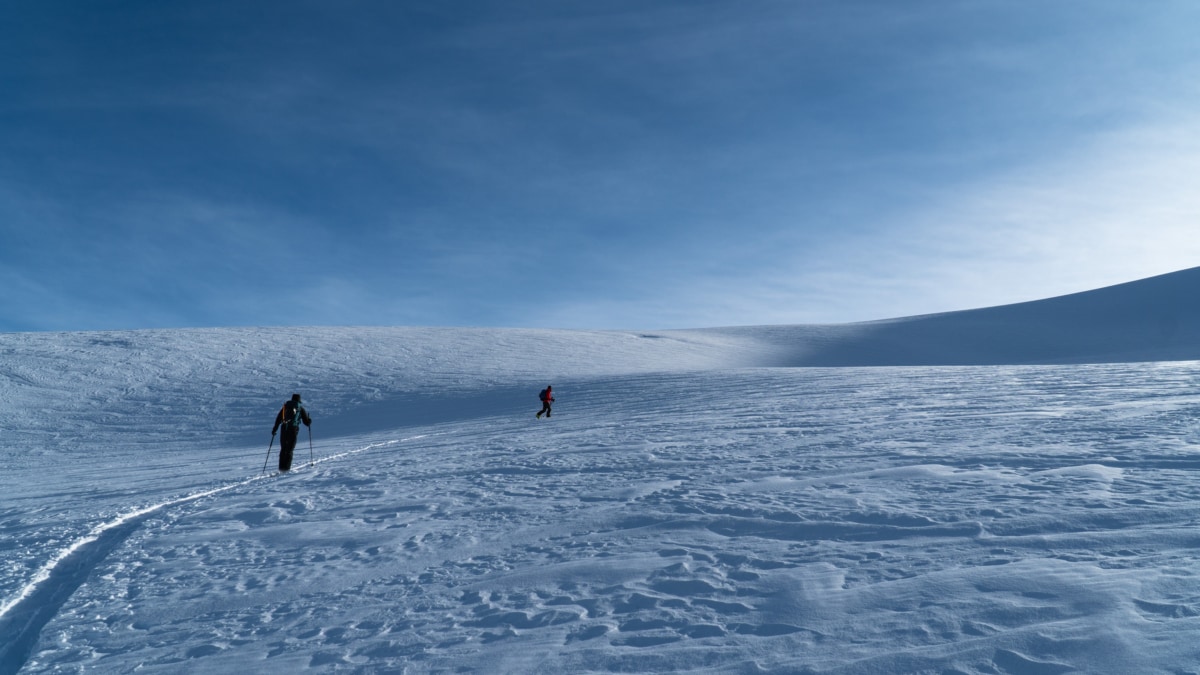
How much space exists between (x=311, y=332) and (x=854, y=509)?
3475 cm

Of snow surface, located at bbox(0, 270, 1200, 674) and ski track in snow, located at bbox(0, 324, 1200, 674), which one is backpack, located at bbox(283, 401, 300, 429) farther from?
ski track in snow, located at bbox(0, 324, 1200, 674)

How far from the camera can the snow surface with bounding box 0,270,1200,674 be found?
13.1 feet

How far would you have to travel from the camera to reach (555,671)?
3.83 metres

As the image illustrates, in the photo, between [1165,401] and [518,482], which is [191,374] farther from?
[1165,401]

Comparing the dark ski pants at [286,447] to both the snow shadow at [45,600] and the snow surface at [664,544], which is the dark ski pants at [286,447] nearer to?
the snow surface at [664,544]

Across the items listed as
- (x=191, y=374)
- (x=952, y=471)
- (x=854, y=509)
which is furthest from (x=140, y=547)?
(x=191, y=374)

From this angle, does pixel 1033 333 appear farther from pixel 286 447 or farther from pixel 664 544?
pixel 664 544

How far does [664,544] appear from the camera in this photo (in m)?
5.90

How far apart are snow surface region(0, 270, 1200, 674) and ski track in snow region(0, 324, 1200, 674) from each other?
0.09ft

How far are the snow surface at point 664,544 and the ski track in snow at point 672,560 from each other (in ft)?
0.09

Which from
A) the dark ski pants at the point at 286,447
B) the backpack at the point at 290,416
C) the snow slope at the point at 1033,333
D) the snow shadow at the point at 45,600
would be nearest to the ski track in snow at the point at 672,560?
the snow shadow at the point at 45,600

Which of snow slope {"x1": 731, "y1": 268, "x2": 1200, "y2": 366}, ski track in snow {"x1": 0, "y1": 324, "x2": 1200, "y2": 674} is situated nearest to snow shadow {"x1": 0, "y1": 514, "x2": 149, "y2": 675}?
ski track in snow {"x1": 0, "y1": 324, "x2": 1200, "y2": 674}

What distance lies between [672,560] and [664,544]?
446 mm

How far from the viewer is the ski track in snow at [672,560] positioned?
394 centimetres
